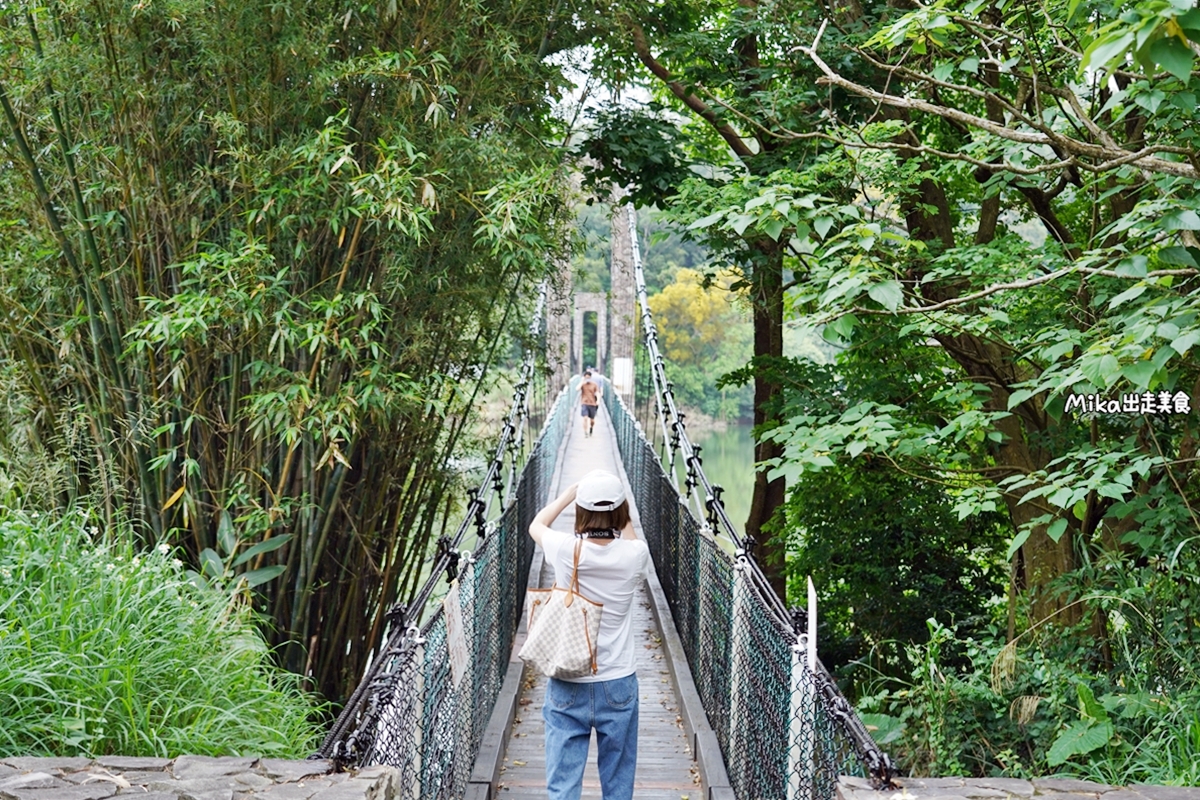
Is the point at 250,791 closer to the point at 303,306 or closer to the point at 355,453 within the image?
the point at 303,306

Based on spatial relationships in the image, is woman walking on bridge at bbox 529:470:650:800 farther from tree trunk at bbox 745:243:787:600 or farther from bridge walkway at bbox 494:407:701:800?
tree trunk at bbox 745:243:787:600

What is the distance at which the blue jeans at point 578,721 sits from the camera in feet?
5.97

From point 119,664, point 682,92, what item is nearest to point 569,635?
point 119,664

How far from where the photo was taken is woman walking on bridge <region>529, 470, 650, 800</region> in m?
1.77

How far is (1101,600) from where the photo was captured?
294cm

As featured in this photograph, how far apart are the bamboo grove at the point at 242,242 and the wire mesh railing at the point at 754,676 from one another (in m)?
1.05

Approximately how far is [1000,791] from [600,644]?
690mm

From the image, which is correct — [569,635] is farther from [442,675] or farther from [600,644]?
[442,675]

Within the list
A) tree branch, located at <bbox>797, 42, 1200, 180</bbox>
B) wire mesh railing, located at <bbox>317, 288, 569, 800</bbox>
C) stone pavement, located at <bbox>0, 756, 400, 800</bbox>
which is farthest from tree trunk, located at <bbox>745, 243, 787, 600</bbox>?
stone pavement, located at <bbox>0, 756, 400, 800</bbox>

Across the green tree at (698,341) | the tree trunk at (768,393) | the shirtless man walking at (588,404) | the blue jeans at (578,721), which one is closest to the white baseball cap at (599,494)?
the blue jeans at (578,721)

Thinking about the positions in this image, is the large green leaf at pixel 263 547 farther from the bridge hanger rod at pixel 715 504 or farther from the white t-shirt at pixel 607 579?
the white t-shirt at pixel 607 579

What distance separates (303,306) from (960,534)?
Result: 149 inches

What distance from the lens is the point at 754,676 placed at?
7.13ft

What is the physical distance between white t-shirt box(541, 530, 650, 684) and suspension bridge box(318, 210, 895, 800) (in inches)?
10.7
